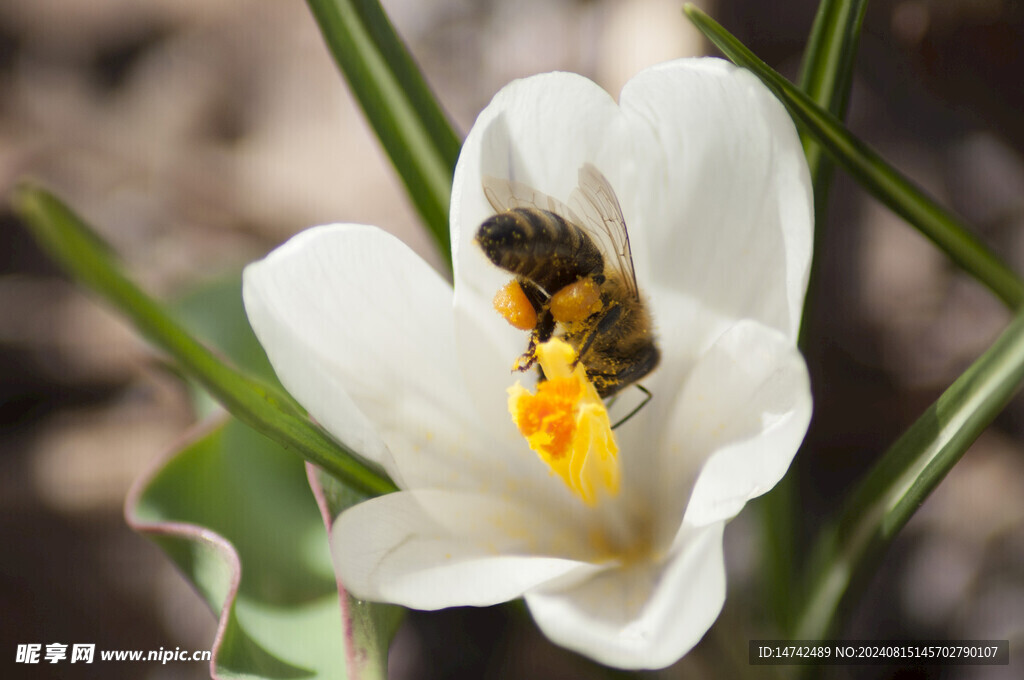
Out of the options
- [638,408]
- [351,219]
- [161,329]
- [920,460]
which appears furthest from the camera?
[351,219]

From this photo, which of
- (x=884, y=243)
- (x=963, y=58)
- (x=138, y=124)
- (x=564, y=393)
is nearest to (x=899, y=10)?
(x=963, y=58)

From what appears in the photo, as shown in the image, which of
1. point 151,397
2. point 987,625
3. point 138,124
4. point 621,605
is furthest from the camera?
point 138,124

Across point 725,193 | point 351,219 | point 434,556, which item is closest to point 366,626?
point 434,556

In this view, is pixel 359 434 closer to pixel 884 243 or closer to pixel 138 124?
pixel 884 243

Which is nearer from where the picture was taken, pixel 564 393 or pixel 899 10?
pixel 564 393

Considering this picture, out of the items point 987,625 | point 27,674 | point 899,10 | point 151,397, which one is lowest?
point 987,625

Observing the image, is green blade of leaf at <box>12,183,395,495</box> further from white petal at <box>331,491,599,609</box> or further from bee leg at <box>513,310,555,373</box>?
bee leg at <box>513,310,555,373</box>

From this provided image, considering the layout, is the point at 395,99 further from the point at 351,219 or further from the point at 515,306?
the point at 351,219
